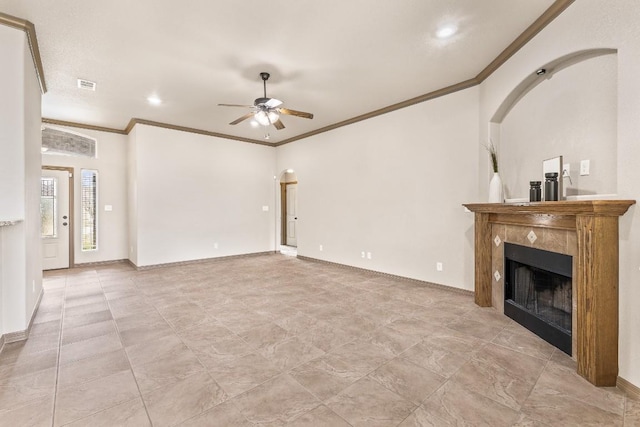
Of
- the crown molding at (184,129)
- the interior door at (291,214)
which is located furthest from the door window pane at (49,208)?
the interior door at (291,214)

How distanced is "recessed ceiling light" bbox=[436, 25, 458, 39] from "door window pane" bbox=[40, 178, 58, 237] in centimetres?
753

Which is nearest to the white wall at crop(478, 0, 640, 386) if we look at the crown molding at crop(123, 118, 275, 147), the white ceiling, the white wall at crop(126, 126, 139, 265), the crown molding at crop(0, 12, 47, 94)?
the white ceiling

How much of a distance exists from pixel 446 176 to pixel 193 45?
3.80 meters

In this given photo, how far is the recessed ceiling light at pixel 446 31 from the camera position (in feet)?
9.84

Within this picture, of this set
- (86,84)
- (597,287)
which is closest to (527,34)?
(597,287)

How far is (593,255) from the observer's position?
2.16 m

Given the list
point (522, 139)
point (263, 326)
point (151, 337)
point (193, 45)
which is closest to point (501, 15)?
point (522, 139)

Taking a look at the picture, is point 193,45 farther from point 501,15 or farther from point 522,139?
point 522,139

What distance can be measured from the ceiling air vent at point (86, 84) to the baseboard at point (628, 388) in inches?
260

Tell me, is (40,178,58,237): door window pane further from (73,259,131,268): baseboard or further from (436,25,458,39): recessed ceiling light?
(436,25,458,39): recessed ceiling light

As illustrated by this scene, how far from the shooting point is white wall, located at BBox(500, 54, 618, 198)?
2.42m

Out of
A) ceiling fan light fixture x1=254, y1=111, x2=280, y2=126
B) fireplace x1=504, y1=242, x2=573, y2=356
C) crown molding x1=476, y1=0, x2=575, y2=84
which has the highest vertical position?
crown molding x1=476, y1=0, x2=575, y2=84

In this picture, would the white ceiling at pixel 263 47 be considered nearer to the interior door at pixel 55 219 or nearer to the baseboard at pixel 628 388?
the interior door at pixel 55 219

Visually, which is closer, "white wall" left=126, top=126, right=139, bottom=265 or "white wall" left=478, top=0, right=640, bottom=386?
"white wall" left=478, top=0, right=640, bottom=386
